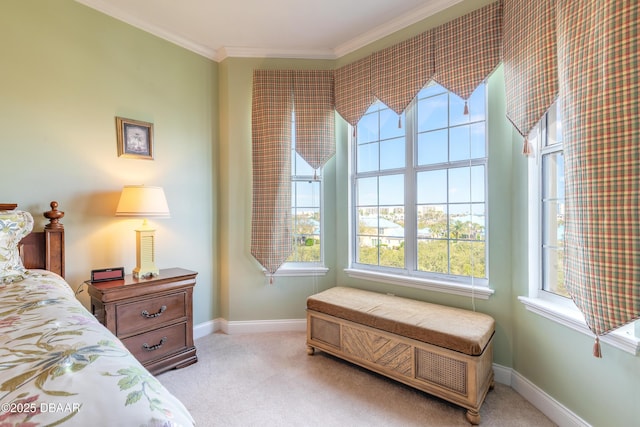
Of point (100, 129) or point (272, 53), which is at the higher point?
point (272, 53)

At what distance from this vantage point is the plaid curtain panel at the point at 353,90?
2822 mm

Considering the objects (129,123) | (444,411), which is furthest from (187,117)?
(444,411)

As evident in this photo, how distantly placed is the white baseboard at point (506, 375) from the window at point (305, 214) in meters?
0.68

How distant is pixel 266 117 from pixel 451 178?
6.19ft

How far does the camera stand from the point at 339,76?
9.90ft

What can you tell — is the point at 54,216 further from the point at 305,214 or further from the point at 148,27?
the point at 305,214

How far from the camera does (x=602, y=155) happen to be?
134 cm

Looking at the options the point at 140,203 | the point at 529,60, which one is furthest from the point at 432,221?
the point at 140,203

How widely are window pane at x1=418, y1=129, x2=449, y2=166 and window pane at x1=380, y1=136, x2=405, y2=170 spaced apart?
177 mm

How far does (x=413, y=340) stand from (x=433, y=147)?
1.60 meters

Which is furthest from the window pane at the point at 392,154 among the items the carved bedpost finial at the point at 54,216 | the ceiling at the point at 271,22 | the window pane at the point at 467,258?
the carved bedpost finial at the point at 54,216

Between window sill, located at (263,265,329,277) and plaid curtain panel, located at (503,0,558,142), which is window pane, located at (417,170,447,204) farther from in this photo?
window sill, located at (263,265,329,277)

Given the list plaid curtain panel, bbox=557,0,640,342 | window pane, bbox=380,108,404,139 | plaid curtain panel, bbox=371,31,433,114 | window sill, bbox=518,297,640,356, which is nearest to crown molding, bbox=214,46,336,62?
plaid curtain panel, bbox=371,31,433,114

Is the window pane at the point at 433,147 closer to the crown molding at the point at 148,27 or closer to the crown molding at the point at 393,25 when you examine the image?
the crown molding at the point at 393,25
